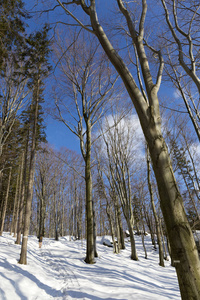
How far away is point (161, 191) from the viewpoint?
Answer: 2.04 meters

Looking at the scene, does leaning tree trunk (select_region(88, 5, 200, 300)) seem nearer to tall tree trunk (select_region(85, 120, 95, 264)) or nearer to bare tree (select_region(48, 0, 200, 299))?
bare tree (select_region(48, 0, 200, 299))

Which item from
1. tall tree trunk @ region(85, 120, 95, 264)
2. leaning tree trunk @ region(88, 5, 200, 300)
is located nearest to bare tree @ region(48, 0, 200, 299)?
leaning tree trunk @ region(88, 5, 200, 300)

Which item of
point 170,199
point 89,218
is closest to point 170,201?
point 170,199

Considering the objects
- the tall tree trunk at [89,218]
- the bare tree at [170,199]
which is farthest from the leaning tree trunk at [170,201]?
the tall tree trunk at [89,218]

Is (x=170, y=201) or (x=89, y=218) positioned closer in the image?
(x=170, y=201)

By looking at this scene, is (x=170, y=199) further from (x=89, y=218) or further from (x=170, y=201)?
(x=89, y=218)

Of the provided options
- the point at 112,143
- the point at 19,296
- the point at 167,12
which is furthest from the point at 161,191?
the point at 112,143

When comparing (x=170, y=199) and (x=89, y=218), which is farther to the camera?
(x=89, y=218)

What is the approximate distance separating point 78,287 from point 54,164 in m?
15.9

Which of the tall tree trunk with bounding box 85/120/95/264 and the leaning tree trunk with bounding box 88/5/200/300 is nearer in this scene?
the leaning tree trunk with bounding box 88/5/200/300

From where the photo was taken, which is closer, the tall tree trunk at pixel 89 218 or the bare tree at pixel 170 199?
the bare tree at pixel 170 199

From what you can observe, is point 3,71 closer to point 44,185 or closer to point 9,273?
point 9,273

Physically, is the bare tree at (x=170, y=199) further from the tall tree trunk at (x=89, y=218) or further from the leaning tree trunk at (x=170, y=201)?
the tall tree trunk at (x=89, y=218)

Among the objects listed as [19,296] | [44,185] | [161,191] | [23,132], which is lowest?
[19,296]
